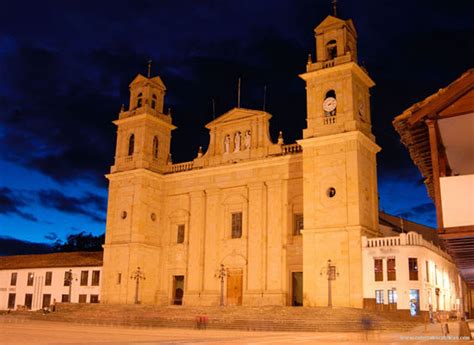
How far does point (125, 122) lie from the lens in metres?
42.3

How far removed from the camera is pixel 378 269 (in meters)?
29.2

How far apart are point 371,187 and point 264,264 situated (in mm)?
8238

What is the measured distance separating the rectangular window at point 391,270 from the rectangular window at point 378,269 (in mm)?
358

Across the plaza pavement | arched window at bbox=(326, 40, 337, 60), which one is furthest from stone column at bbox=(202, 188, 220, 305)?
the plaza pavement

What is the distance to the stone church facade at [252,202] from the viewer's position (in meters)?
30.9

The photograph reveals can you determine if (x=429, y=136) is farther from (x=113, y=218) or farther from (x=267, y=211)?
(x=113, y=218)

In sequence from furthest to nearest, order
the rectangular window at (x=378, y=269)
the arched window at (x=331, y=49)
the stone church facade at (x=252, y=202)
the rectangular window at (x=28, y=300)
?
the rectangular window at (x=28, y=300), the arched window at (x=331, y=49), the stone church facade at (x=252, y=202), the rectangular window at (x=378, y=269)

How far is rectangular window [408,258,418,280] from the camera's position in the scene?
1125 inches

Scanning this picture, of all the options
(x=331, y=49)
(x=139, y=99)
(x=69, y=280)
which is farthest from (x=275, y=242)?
(x=69, y=280)

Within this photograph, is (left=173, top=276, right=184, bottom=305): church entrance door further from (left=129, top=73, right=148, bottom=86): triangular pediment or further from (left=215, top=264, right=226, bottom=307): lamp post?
(left=129, top=73, right=148, bottom=86): triangular pediment

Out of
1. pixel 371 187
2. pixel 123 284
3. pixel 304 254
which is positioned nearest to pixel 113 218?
pixel 123 284

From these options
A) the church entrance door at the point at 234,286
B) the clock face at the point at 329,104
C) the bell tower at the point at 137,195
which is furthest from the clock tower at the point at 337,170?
the bell tower at the point at 137,195

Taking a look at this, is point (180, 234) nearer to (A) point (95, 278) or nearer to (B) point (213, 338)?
(A) point (95, 278)

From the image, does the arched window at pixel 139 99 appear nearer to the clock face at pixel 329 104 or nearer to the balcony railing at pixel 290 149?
the balcony railing at pixel 290 149
